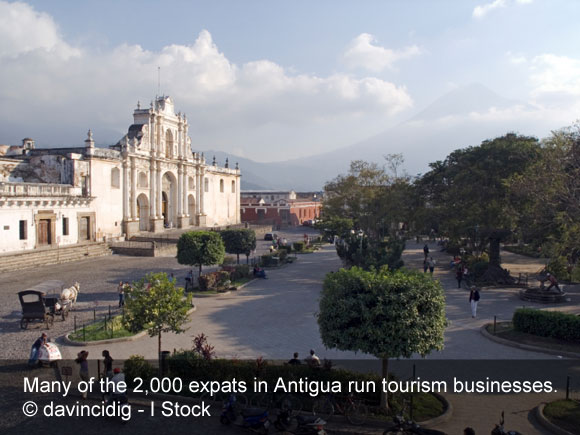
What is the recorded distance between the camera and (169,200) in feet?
163

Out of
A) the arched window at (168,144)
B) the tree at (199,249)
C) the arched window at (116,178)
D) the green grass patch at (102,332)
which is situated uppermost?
the arched window at (168,144)

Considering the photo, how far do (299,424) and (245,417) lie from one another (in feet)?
3.36

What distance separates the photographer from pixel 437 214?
2706 centimetres

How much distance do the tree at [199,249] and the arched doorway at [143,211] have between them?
892 inches

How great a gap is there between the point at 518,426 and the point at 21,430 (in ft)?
29.9

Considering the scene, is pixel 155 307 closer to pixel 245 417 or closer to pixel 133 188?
pixel 245 417

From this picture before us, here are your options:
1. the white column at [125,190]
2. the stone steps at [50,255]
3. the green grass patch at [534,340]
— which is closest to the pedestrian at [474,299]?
the green grass patch at [534,340]

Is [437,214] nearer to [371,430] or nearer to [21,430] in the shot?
[371,430]

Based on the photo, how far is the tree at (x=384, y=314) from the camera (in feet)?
28.8

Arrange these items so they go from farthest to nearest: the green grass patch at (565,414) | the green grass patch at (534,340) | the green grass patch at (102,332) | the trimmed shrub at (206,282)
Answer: the trimmed shrub at (206,282), the green grass patch at (102,332), the green grass patch at (534,340), the green grass patch at (565,414)

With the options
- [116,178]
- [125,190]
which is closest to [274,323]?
[125,190]

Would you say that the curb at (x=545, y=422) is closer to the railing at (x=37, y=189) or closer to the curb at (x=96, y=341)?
the curb at (x=96, y=341)

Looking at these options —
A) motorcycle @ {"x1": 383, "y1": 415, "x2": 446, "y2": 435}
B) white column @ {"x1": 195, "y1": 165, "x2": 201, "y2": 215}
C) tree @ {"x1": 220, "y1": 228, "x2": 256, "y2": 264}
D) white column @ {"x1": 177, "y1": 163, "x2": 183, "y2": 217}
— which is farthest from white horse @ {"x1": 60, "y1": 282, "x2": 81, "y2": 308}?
white column @ {"x1": 195, "y1": 165, "x2": 201, "y2": 215}

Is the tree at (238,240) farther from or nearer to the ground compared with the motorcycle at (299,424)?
farther from the ground
